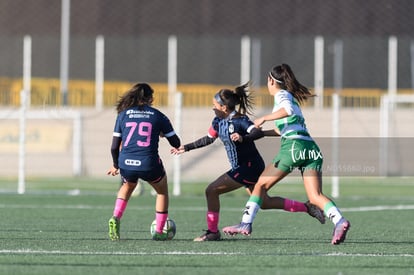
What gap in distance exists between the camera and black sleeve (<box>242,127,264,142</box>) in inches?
479

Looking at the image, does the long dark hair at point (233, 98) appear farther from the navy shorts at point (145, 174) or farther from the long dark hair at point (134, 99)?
the navy shorts at point (145, 174)

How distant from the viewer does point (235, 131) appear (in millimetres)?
12492

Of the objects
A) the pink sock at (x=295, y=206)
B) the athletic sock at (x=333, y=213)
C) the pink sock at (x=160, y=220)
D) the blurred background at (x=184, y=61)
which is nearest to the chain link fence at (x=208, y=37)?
the blurred background at (x=184, y=61)

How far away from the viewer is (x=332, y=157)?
27359mm

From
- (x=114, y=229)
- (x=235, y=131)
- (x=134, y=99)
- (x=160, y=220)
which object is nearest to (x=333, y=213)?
(x=235, y=131)

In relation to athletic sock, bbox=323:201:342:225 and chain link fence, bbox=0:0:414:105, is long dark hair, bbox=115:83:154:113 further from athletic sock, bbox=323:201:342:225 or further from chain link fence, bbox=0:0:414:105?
chain link fence, bbox=0:0:414:105

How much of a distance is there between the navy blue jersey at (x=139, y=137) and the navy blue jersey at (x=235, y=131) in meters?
0.68

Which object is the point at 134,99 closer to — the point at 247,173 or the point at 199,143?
the point at 199,143

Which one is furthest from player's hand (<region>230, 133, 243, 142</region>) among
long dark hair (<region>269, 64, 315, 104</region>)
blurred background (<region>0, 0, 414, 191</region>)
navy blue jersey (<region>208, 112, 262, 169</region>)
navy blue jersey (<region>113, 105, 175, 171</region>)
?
blurred background (<region>0, 0, 414, 191</region>)

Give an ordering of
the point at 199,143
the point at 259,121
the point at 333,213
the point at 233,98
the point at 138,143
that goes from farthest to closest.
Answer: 1. the point at 199,143
2. the point at 233,98
3. the point at 138,143
4. the point at 333,213
5. the point at 259,121

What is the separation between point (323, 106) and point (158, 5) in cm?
790

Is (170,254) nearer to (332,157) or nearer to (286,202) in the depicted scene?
(286,202)

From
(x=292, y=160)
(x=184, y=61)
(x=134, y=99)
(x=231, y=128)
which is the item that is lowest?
(x=292, y=160)

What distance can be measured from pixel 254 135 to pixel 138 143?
134cm
